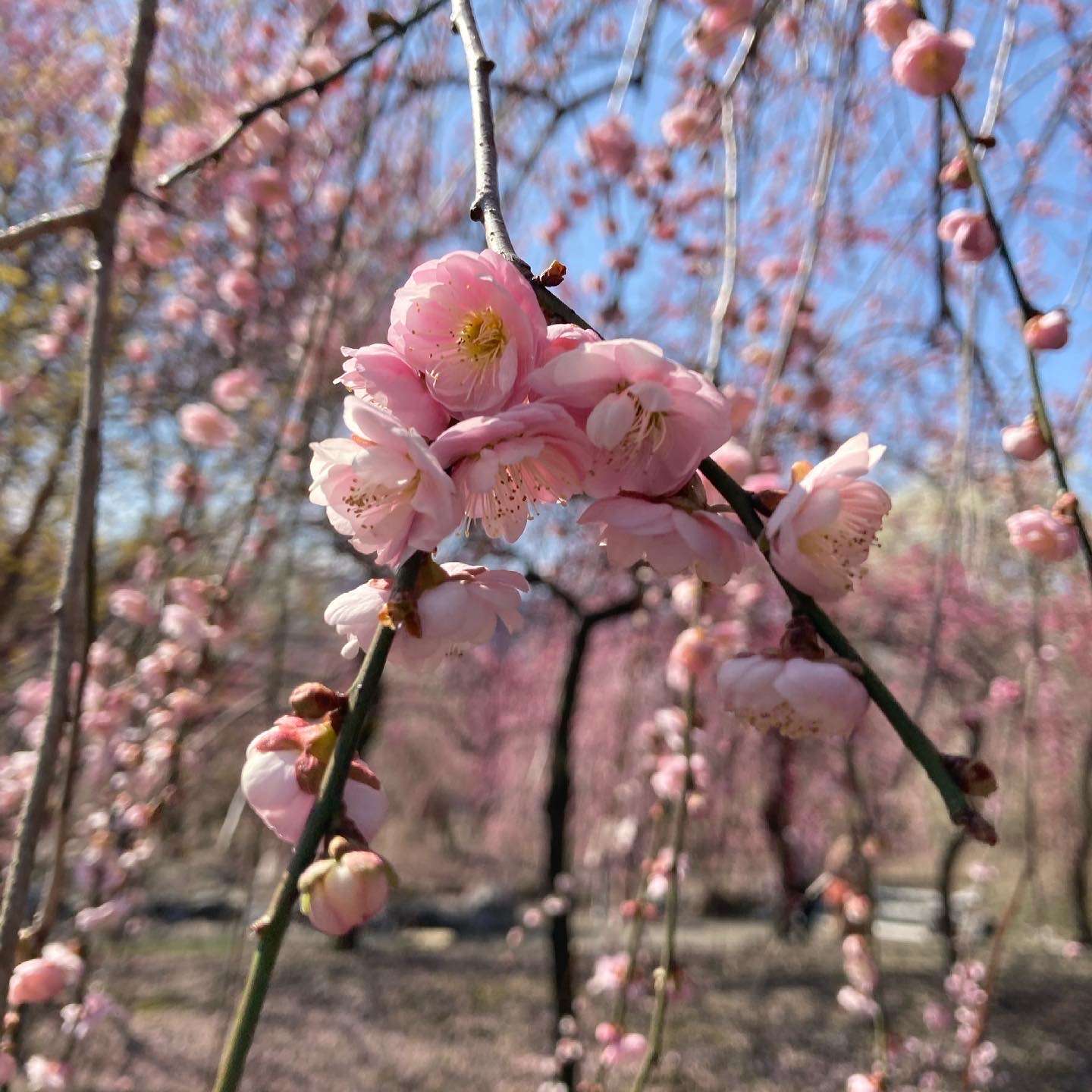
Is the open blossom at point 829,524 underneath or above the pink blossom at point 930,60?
underneath

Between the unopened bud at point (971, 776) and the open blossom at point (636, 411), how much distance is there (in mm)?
160

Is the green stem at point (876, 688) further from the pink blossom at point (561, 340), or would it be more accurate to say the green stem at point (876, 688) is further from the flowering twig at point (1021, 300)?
the flowering twig at point (1021, 300)

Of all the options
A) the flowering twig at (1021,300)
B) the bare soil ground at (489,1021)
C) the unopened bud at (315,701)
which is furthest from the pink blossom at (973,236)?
the bare soil ground at (489,1021)

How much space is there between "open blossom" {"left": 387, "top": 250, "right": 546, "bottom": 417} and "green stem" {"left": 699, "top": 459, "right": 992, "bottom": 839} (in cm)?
10

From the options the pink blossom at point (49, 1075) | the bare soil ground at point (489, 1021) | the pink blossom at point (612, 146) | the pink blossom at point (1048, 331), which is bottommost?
the bare soil ground at point (489, 1021)

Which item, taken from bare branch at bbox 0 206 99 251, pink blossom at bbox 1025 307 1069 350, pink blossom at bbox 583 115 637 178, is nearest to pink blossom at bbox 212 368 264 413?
pink blossom at bbox 583 115 637 178

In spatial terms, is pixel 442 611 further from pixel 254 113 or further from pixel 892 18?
pixel 892 18

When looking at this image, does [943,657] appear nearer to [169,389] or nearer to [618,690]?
[618,690]

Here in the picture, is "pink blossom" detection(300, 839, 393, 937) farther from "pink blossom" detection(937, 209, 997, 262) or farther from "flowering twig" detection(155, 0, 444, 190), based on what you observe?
"pink blossom" detection(937, 209, 997, 262)

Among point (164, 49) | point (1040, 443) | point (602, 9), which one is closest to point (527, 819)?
point (164, 49)

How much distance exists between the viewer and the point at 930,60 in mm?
771

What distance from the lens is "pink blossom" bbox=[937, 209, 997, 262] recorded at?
2.71 feet

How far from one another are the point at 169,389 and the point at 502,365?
3.60m

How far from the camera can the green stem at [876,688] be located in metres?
0.33
